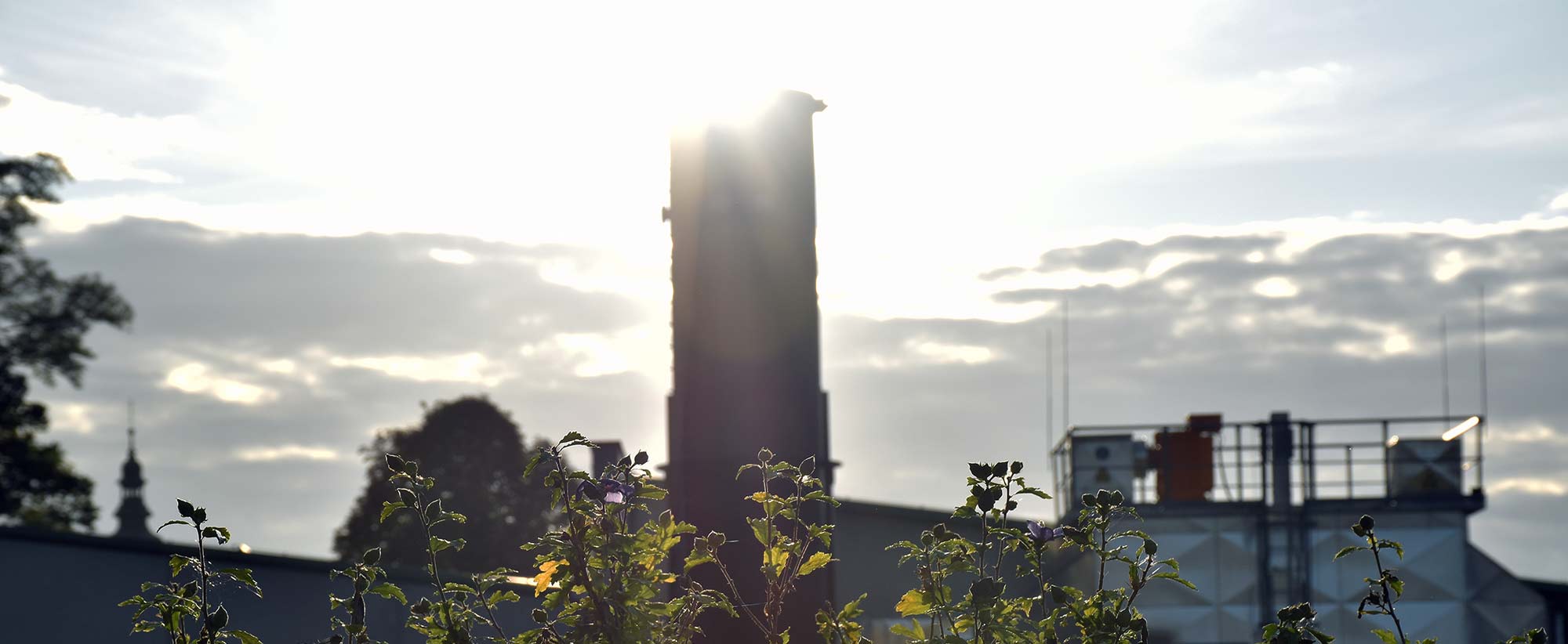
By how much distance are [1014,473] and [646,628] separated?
1.21m

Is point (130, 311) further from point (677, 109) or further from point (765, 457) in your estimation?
point (765, 457)

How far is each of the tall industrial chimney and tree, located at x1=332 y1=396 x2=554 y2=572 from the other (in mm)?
33932

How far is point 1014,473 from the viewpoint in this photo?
462 centimetres

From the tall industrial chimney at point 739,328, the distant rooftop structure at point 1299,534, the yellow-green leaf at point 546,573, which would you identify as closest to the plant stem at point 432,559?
the yellow-green leaf at point 546,573

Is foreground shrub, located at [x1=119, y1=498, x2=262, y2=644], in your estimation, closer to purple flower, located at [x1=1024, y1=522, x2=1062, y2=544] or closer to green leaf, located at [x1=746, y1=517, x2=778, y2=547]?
green leaf, located at [x1=746, y1=517, x2=778, y2=547]

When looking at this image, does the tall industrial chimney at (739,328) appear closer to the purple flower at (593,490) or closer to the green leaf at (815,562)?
the green leaf at (815,562)

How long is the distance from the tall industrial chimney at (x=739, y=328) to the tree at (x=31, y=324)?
30544 millimetres

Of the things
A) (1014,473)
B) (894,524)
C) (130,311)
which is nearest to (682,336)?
(1014,473)

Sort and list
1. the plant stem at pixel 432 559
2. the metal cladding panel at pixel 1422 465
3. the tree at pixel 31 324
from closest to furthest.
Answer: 1. the plant stem at pixel 432 559
2. the metal cladding panel at pixel 1422 465
3. the tree at pixel 31 324

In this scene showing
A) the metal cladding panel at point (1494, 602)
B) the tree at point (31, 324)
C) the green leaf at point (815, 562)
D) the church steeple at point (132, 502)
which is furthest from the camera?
the church steeple at point (132, 502)

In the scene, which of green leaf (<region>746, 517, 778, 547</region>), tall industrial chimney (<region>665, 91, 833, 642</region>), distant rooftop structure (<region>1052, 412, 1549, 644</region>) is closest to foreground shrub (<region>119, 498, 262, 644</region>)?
green leaf (<region>746, 517, 778, 547</region>)

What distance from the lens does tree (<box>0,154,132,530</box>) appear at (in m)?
34.2

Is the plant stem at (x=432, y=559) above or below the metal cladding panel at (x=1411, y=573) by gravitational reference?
above

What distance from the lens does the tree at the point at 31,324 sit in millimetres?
34219
